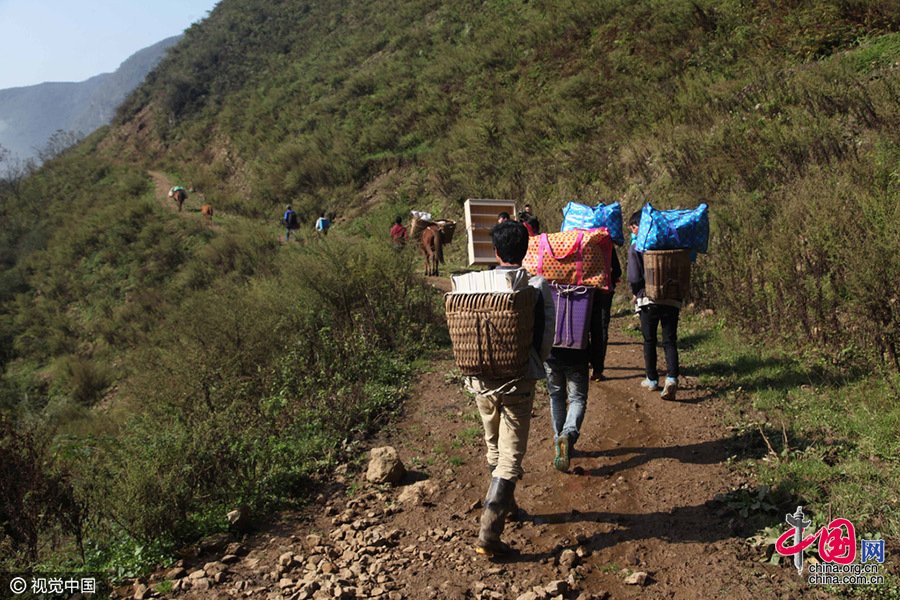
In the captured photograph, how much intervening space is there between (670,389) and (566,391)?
1692 mm

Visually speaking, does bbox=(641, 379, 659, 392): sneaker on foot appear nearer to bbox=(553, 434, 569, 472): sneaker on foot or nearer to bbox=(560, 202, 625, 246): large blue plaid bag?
bbox=(560, 202, 625, 246): large blue plaid bag

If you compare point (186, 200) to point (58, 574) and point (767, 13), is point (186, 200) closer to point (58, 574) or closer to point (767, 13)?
point (767, 13)

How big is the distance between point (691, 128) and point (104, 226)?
89.1ft

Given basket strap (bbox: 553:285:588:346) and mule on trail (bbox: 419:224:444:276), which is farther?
mule on trail (bbox: 419:224:444:276)

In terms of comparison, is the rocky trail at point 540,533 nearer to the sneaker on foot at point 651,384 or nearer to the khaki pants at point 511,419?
the sneaker on foot at point 651,384

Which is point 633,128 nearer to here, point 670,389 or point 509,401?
point 670,389

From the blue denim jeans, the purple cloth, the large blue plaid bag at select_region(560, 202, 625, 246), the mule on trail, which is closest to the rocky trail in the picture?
the blue denim jeans

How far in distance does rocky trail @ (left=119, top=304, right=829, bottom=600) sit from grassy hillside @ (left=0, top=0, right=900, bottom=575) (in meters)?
0.63

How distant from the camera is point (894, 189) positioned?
6.37 m

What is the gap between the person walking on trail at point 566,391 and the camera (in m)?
4.46

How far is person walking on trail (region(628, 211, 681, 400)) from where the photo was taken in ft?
18.4

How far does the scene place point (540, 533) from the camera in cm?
388

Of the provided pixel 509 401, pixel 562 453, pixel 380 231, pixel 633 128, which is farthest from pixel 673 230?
pixel 380 231

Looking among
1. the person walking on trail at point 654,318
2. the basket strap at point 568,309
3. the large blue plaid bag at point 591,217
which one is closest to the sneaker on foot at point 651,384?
the person walking on trail at point 654,318
